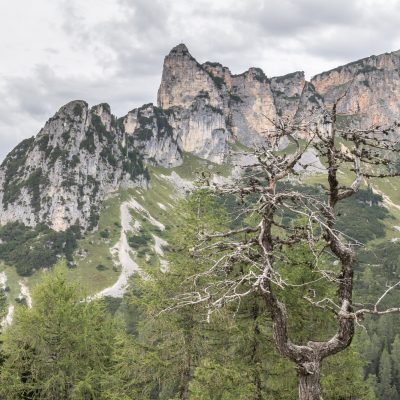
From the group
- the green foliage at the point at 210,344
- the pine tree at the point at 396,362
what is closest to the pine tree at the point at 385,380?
the pine tree at the point at 396,362

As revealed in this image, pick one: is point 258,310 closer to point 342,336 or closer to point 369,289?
point 342,336

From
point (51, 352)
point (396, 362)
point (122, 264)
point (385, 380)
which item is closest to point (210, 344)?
point (51, 352)

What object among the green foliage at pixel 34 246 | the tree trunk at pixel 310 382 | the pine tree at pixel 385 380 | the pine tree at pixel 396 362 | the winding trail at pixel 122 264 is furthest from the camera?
the green foliage at pixel 34 246

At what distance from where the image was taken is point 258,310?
15.7 meters

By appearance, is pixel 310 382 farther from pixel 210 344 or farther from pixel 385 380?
pixel 385 380

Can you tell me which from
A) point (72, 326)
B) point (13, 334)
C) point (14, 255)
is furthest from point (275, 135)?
point (14, 255)

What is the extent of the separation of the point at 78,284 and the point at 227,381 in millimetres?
11980

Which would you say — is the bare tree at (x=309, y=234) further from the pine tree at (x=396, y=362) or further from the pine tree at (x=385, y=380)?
the pine tree at (x=396, y=362)

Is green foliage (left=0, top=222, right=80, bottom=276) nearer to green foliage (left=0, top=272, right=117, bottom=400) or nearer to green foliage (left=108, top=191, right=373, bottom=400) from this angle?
green foliage (left=0, top=272, right=117, bottom=400)

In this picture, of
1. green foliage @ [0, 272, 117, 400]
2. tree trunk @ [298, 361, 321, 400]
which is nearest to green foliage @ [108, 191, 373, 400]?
green foliage @ [0, 272, 117, 400]

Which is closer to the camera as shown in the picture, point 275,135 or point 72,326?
point 275,135

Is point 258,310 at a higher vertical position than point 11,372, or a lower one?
higher

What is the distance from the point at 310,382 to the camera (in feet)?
23.7

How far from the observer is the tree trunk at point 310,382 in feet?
23.6
